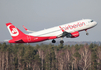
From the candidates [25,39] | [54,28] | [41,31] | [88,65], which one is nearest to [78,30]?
[54,28]

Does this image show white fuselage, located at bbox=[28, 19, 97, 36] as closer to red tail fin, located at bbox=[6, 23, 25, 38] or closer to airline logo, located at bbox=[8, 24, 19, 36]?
red tail fin, located at bbox=[6, 23, 25, 38]

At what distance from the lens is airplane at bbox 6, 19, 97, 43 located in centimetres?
6675

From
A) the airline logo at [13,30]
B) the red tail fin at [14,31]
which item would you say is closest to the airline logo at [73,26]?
the red tail fin at [14,31]

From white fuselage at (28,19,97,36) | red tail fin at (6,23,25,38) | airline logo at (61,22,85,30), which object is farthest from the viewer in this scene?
airline logo at (61,22,85,30)

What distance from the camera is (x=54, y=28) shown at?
70812 millimetres

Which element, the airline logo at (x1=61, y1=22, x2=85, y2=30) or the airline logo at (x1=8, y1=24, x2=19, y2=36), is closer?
the airline logo at (x1=8, y1=24, x2=19, y2=36)

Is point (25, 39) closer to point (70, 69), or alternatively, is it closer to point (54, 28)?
point (54, 28)

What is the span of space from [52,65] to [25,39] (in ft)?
355

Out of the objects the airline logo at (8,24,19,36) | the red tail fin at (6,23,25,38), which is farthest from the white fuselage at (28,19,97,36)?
the airline logo at (8,24,19,36)

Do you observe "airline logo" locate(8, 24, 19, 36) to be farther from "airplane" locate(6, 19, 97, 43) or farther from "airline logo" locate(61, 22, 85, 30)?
"airline logo" locate(61, 22, 85, 30)

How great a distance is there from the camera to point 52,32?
70188mm

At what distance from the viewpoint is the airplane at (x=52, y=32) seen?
219ft

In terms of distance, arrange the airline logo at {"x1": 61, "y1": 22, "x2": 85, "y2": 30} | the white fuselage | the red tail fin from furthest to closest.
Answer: the airline logo at {"x1": 61, "y1": 22, "x2": 85, "y2": 30}, the white fuselage, the red tail fin

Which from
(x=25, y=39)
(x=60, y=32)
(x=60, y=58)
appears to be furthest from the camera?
(x=60, y=58)
